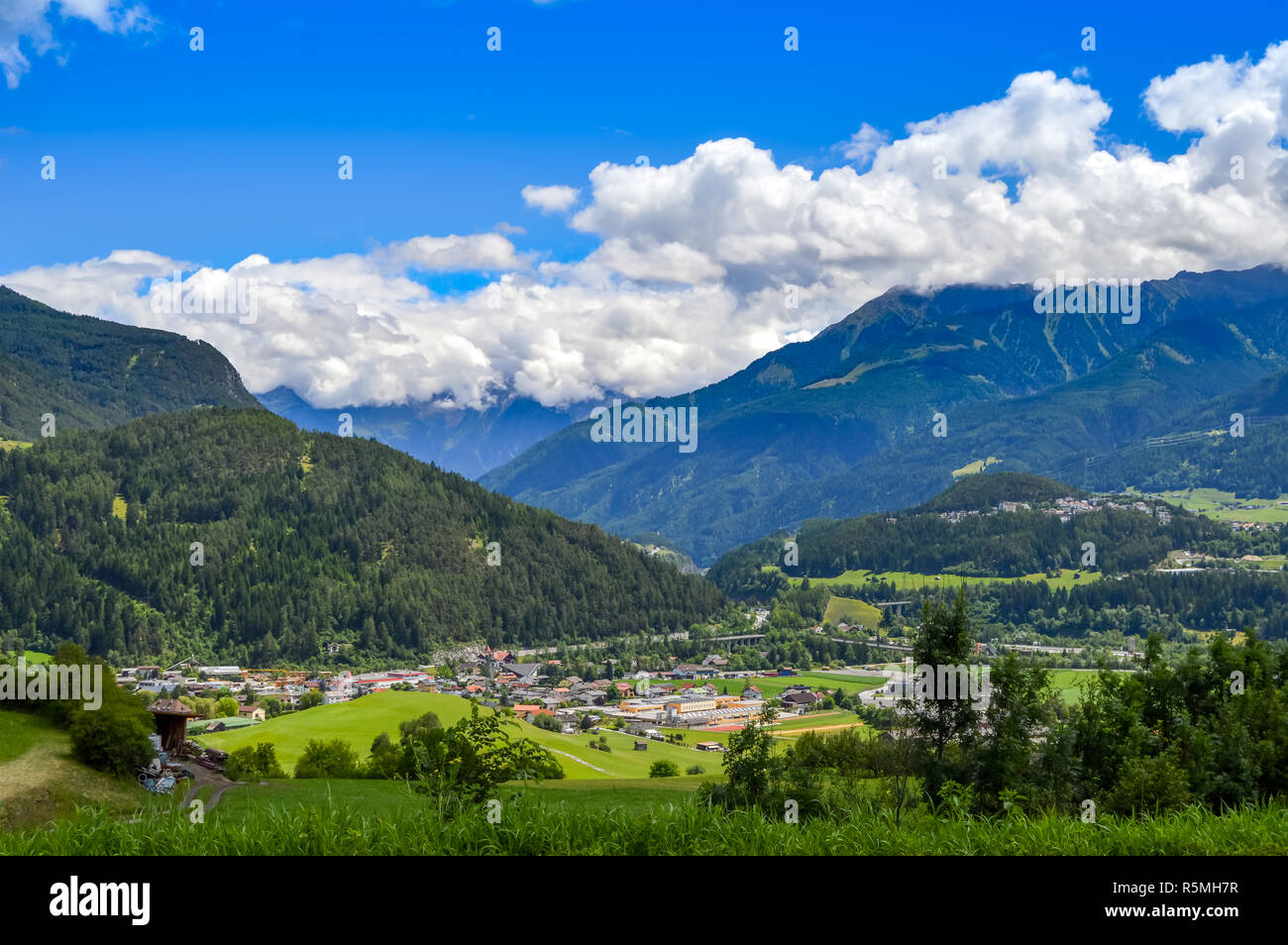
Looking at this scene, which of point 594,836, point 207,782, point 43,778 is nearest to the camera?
point 594,836

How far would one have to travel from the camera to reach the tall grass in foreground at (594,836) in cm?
852

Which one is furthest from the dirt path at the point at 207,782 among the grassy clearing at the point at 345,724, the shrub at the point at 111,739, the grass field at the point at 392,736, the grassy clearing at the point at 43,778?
the grassy clearing at the point at 345,724

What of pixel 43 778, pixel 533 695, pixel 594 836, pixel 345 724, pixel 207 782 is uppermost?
pixel 594 836

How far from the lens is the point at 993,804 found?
974 inches

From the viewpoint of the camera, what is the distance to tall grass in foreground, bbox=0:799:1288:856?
8.52 meters

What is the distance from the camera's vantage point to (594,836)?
8.85 m

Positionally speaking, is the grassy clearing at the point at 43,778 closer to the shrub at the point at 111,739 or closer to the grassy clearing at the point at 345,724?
the shrub at the point at 111,739

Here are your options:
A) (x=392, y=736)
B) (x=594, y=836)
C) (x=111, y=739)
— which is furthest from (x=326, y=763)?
(x=594, y=836)

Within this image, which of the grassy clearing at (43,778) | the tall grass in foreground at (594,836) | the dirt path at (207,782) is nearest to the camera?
the tall grass in foreground at (594,836)

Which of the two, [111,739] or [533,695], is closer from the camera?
[111,739]

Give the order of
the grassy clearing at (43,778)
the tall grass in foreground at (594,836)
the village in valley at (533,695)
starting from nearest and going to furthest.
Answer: the tall grass in foreground at (594,836) → the grassy clearing at (43,778) → the village in valley at (533,695)

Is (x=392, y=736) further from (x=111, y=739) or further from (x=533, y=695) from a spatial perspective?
(x=533, y=695)
